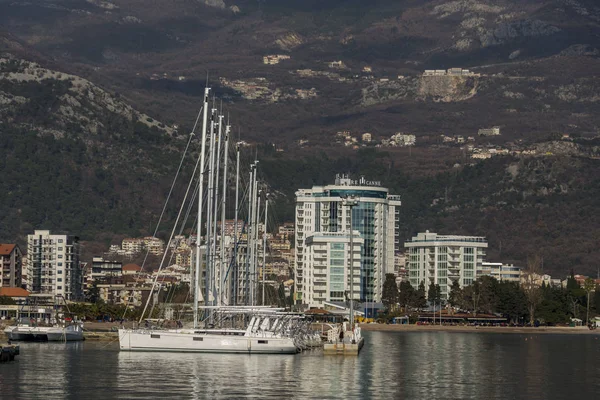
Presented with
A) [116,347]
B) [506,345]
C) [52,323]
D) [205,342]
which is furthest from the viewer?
[506,345]

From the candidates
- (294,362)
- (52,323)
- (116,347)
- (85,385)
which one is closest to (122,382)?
(85,385)

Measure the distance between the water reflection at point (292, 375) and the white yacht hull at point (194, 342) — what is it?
4.33 ft

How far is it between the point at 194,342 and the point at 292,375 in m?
17.3

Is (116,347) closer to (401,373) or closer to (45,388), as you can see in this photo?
(401,373)

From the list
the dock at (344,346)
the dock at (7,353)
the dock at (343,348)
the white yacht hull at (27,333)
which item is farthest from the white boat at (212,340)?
the white yacht hull at (27,333)

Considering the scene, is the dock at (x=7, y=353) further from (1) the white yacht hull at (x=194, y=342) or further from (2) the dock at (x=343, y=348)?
(2) the dock at (x=343, y=348)

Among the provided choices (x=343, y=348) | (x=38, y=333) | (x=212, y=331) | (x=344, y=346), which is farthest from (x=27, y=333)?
(x=344, y=346)

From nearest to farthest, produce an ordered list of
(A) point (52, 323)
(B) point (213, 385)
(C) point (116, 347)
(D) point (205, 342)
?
(B) point (213, 385) → (D) point (205, 342) → (C) point (116, 347) → (A) point (52, 323)

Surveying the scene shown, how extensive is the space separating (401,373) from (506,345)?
58.1m

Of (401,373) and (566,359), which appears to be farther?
(566,359)

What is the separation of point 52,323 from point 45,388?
64245mm

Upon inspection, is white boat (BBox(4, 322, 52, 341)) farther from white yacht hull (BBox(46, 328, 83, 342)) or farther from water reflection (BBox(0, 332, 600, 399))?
water reflection (BBox(0, 332, 600, 399))

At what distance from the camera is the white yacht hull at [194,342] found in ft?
376

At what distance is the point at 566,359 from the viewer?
133 meters
